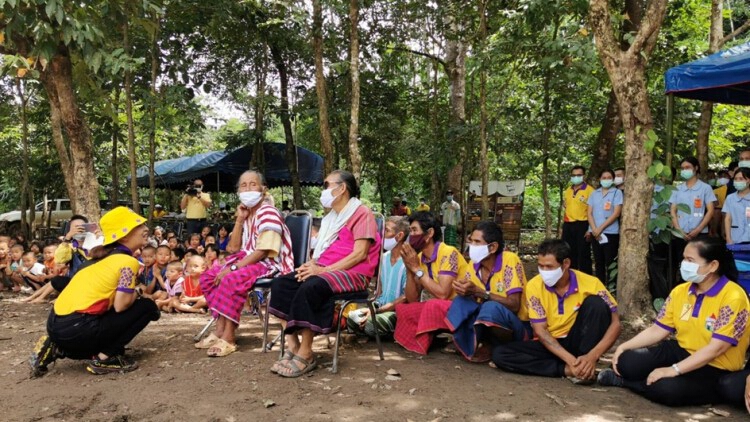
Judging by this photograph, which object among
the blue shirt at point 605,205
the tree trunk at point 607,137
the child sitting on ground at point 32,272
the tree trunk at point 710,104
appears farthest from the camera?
the tree trunk at point 607,137

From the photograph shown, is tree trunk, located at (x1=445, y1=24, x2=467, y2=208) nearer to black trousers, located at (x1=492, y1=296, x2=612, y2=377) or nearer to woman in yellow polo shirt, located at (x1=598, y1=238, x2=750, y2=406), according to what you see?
black trousers, located at (x1=492, y1=296, x2=612, y2=377)

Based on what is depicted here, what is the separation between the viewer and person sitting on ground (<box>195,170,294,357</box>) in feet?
13.8

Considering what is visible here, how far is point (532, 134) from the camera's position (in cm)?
1280

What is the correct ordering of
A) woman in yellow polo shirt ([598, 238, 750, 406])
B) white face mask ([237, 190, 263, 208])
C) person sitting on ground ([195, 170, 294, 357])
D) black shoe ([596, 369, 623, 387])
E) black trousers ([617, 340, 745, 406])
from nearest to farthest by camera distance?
1. woman in yellow polo shirt ([598, 238, 750, 406])
2. black trousers ([617, 340, 745, 406])
3. black shoe ([596, 369, 623, 387])
4. person sitting on ground ([195, 170, 294, 357])
5. white face mask ([237, 190, 263, 208])

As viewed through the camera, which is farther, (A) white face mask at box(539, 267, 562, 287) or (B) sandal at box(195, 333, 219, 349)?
(B) sandal at box(195, 333, 219, 349)

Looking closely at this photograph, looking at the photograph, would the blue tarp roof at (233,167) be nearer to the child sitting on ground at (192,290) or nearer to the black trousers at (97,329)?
the child sitting on ground at (192,290)

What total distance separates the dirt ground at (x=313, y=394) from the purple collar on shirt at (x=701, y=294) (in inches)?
21.7

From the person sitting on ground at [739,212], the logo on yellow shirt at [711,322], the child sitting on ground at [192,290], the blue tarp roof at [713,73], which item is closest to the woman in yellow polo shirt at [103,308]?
the child sitting on ground at [192,290]

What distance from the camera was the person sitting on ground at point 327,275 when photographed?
3676 millimetres

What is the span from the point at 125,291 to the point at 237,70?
10.4 metres

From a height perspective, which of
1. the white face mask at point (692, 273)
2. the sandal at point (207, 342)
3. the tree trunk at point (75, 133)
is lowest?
the sandal at point (207, 342)

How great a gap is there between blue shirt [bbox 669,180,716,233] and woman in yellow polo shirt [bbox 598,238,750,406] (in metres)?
2.85

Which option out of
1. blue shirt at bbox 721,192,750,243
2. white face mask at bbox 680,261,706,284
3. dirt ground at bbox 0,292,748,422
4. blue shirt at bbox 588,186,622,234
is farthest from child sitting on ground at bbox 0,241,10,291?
blue shirt at bbox 721,192,750,243

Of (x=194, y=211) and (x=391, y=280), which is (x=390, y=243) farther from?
(x=194, y=211)
